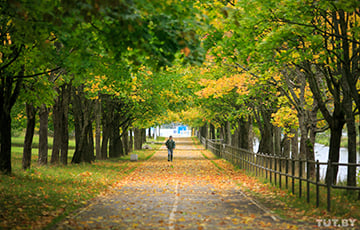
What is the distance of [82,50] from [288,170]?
1351 centimetres

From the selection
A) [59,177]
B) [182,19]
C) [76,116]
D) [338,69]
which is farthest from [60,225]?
[76,116]

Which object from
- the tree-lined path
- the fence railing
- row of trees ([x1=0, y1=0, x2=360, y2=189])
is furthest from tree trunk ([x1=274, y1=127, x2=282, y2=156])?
the tree-lined path

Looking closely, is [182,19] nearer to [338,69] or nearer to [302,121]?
[338,69]

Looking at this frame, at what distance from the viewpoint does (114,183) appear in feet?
62.3

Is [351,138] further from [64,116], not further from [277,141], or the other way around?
[277,141]

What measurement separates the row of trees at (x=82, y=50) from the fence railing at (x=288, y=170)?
474 cm

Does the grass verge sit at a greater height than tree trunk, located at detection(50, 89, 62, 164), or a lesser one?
lesser

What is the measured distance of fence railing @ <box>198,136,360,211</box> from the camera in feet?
38.3

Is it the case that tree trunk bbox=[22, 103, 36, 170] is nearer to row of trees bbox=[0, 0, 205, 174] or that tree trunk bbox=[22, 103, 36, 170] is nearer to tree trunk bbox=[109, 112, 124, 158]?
row of trees bbox=[0, 0, 205, 174]

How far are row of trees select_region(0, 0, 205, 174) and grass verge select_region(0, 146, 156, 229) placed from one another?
1848mm

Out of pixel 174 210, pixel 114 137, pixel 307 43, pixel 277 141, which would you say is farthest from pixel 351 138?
pixel 114 137

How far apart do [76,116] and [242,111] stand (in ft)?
32.8

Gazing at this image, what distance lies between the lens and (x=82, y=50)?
8.80 meters

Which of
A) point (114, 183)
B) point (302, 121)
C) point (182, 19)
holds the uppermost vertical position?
point (182, 19)
